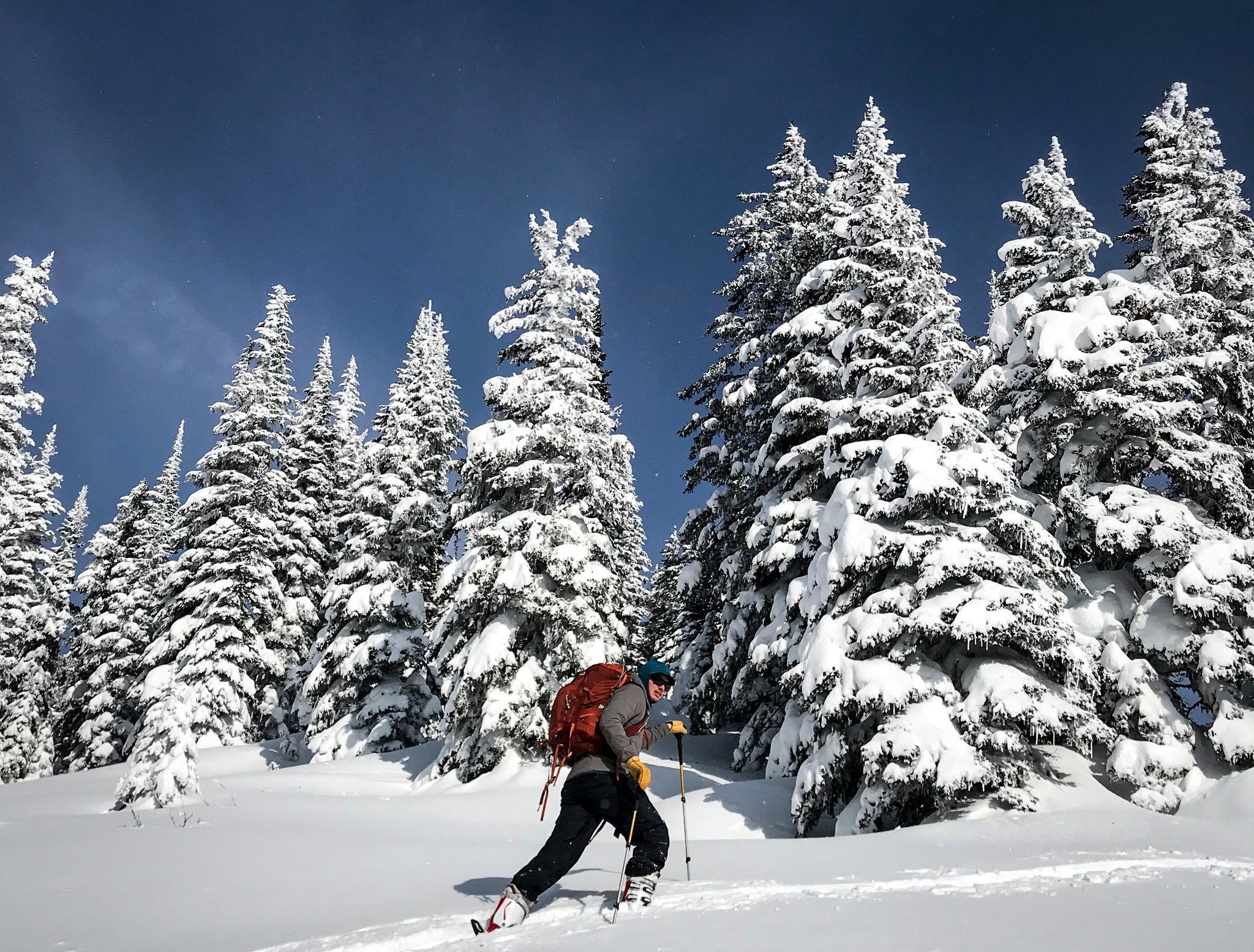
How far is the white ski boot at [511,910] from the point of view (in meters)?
5.02

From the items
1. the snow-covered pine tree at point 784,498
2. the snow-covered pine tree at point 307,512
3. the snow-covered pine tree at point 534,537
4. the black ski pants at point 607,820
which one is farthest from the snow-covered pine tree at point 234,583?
the black ski pants at point 607,820

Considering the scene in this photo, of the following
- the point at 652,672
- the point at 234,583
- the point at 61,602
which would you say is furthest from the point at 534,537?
the point at 61,602

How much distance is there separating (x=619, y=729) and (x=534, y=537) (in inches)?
488

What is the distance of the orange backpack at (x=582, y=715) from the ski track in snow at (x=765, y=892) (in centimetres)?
94

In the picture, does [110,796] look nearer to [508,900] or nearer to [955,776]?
[508,900]

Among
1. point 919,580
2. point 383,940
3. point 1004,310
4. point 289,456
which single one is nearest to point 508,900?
point 383,940

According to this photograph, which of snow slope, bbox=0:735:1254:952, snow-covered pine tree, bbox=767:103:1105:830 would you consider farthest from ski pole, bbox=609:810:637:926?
snow-covered pine tree, bbox=767:103:1105:830

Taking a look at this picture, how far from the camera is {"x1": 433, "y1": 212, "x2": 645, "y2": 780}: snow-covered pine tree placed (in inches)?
660

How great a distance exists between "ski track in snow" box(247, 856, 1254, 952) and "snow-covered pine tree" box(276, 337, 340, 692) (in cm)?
2449

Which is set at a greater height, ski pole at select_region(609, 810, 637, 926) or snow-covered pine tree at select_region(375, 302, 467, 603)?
snow-covered pine tree at select_region(375, 302, 467, 603)

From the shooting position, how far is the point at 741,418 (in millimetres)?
19281

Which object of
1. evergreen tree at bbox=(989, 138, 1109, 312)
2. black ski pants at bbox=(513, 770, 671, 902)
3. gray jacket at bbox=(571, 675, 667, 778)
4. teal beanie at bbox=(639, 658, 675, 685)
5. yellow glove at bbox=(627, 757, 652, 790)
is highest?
evergreen tree at bbox=(989, 138, 1109, 312)

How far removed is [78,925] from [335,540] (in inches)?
872

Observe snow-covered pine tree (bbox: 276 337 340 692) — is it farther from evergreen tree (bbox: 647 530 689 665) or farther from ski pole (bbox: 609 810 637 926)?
ski pole (bbox: 609 810 637 926)
